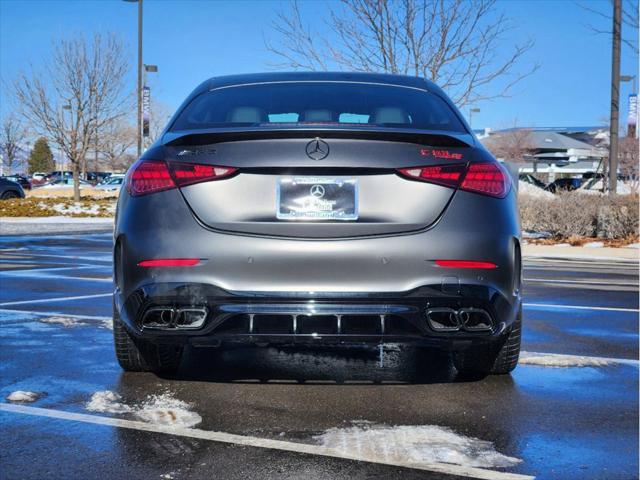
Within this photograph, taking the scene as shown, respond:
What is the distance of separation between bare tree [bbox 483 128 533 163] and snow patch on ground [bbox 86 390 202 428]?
75.5 meters

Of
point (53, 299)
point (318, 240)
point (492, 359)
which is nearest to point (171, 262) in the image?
point (318, 240)

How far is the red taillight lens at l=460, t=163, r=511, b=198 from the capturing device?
3.74 m

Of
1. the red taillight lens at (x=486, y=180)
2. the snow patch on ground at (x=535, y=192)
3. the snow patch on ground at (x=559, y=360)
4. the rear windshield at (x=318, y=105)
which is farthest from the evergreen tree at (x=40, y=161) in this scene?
the red taillight lens at (x=486, y=180)

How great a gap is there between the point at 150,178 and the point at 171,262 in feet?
1.45

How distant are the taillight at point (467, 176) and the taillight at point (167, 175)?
0.88 m

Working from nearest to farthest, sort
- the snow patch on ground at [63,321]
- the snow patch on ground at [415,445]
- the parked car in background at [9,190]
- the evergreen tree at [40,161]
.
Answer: the snow patch on ground at [415,445]
the snow patch on ground at [63,321]
the parked car in background at [9,190]
the evergreen tree at [40,161]

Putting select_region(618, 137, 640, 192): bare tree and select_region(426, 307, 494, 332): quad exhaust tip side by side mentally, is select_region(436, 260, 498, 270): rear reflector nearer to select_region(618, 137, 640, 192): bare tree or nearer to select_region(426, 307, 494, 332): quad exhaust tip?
select_region(426, 307, 494, 332): quad exhaust tip

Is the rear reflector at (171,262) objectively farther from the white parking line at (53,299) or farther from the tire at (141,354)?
the white parking line at (53,299)

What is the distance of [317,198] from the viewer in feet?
11.9

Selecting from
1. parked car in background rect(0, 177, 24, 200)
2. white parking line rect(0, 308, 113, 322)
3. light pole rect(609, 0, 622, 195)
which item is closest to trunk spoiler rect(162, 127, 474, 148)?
white parking line rect(0, 308, 113, 322)

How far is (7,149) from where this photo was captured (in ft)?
282

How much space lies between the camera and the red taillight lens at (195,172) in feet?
12.1

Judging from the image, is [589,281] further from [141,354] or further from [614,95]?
[614,95]

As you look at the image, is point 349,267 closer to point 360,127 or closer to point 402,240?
point 402,240
